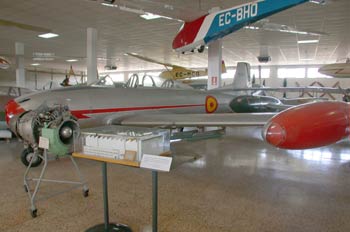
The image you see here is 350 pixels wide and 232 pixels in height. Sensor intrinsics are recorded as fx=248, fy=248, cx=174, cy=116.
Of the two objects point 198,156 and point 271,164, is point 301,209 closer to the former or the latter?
point 271,164

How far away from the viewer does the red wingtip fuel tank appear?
77.4 inches

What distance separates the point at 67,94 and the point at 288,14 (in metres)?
6.17

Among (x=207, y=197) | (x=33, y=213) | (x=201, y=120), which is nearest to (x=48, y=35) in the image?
(x=201, y=120)

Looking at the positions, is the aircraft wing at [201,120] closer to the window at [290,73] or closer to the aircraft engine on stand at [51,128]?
the aircraft engine on stand at [51,128]

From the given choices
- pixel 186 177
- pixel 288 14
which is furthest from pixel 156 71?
pixel 186 177

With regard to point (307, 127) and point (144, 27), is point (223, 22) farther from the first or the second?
point (144, 27)

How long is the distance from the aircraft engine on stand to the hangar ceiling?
95.1 inches

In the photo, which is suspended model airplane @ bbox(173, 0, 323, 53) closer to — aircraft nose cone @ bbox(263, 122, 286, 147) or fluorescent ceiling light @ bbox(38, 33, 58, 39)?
aircraft nose cone @ bbox(263, 122, 286, 147)

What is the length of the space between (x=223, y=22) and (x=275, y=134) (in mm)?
2961

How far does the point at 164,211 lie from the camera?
2.63 m

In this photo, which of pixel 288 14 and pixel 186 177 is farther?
pixel 288 14

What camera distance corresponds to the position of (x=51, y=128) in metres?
2.41

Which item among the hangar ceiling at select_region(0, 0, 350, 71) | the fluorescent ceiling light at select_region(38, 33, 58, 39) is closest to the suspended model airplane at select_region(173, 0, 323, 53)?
the hangar ceiling at select_region(0, 0, 350, 71)

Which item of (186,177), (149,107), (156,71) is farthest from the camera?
(156,71)
